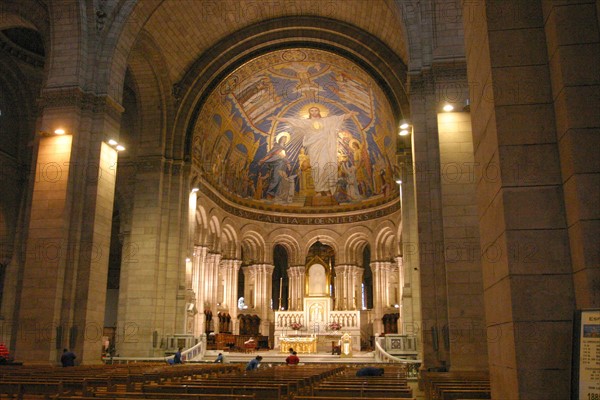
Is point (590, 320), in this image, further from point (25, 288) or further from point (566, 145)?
point (25, 288)

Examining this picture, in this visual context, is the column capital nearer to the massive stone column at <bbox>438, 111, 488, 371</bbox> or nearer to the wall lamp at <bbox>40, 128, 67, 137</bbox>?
the wall lamp at <bbox>40, 128, 67, 137</bbox>

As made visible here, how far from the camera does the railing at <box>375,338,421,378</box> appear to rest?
57.7 ft

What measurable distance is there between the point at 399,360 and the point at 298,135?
17522mm

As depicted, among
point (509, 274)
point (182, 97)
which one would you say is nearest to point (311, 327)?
point (182, 97)

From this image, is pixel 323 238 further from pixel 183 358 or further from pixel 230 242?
pixel 183 358

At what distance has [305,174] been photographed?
113ft

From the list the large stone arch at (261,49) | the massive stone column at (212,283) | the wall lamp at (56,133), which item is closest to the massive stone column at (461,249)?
the large stone arch at (261,49)

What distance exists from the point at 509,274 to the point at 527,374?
803 mm

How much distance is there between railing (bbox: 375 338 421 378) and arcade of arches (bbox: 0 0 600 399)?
1414 mm

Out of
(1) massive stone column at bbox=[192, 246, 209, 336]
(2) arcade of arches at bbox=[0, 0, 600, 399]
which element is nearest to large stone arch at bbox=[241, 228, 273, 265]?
(2) arcade of arches at bbox=[0, 0, 600, 399]

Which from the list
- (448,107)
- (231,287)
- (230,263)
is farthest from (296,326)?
(448,107)

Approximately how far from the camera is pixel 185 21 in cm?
2281

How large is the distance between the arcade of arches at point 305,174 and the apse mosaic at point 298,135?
141 mm

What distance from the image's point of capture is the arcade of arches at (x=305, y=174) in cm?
475
